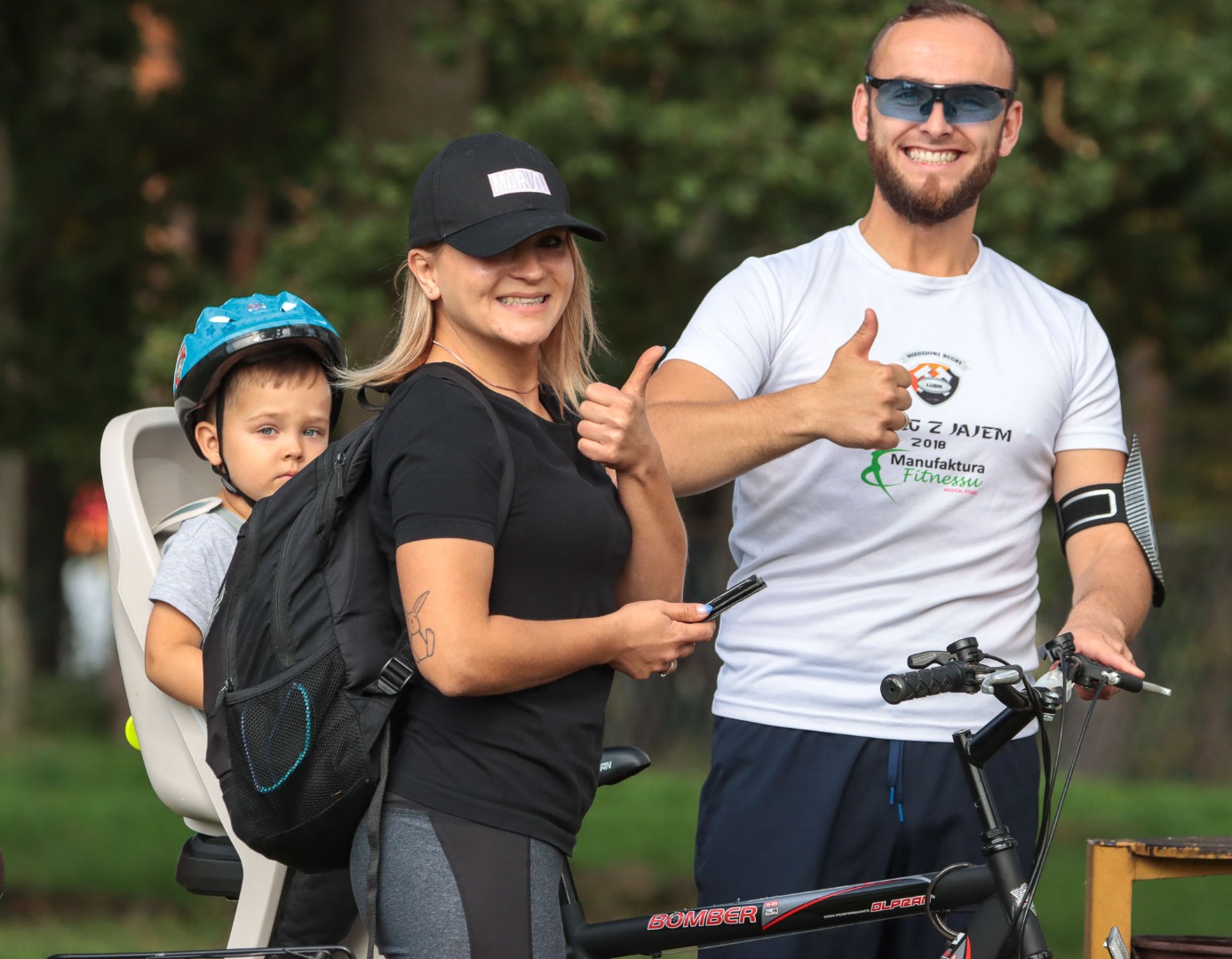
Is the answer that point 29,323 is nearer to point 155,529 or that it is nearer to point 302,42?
point 302,42

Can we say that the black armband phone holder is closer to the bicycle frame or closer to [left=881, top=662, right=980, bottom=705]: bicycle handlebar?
the bicycle frame

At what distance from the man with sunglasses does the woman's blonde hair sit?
42 cm

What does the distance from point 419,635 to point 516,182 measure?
0.71m

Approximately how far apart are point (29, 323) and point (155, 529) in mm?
5793

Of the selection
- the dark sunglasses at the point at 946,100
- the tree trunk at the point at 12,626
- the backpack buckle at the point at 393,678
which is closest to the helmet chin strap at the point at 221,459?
the backpack buckle at the point at 393,678

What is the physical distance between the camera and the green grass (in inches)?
322

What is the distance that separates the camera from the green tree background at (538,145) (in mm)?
7727

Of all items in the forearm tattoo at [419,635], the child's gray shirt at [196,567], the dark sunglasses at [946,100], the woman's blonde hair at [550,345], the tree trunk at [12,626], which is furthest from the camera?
the tree trunk at [12,626]

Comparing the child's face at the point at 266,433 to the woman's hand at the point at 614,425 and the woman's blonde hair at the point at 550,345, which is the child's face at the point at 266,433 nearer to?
the woman's blonde hair at the point at 550,345

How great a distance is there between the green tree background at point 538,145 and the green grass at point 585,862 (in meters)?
1.78

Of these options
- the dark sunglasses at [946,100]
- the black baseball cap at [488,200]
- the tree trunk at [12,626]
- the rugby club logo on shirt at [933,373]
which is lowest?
the tree trunk at [12,626]

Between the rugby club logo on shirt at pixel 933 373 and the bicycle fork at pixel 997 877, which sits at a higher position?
the rugby club logo on shirt at pixel 933 373

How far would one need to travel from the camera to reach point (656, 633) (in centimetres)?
260

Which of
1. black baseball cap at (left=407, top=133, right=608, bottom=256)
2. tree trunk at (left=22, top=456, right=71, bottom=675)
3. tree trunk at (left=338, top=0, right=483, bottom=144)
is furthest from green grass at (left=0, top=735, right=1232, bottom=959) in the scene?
tree trunk at (left=22, top=456, right=71, bottom=675)
